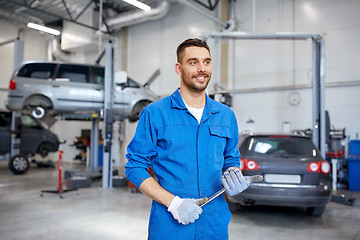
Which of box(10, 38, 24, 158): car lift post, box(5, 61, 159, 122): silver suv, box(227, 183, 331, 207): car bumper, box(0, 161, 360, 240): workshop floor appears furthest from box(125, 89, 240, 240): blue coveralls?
box(10, 38, 24, 158): car lift post

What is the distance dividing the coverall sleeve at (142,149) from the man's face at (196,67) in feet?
0.87

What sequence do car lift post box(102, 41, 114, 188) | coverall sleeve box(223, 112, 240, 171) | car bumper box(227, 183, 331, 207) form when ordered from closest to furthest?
1. coverall sleeve box(223, 112, 240, 171)
2. car bumper box(227, 183, 331, 207)
3. car lift post box(102, 41, 114, 188)

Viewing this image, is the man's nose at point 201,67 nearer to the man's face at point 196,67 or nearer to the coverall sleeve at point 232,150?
the man's face at point 196,67

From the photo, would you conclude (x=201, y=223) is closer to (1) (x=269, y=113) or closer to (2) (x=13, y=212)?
(2) (x=13, y=212)

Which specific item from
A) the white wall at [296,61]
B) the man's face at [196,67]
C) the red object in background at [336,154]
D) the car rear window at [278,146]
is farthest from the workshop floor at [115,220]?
the white wall at [296,61]

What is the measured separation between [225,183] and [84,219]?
3.27 m

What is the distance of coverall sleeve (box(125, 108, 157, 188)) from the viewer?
1.35 metres

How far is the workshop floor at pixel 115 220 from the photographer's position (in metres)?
3.44

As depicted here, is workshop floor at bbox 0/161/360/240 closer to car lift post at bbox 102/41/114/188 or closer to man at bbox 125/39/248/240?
car lift post at bbox 102/41/114/188

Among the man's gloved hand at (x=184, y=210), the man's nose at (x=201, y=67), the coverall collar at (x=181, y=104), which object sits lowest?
the man's gloved hand at (x=184, y=210)

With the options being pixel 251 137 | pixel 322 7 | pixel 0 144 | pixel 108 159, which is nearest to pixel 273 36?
pixel 251 137

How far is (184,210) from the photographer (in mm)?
1234

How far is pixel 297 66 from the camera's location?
8.37m

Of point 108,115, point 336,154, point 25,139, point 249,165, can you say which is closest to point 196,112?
point 249,165
